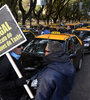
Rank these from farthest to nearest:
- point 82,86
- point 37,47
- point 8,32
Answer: point 37,47 → point 82,86 → point 8,32

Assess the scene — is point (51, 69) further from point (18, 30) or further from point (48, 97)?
point (18, 30)

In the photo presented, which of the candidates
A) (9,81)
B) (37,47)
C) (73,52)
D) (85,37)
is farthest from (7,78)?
(85,37)

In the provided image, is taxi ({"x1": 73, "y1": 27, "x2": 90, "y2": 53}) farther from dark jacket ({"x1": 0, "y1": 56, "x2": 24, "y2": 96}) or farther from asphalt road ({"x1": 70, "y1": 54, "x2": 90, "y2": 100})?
dark jacket ({"x1": 0, "y1": 56, "x2": 24, "y2": 96})

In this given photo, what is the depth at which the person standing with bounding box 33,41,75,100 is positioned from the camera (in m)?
1.90

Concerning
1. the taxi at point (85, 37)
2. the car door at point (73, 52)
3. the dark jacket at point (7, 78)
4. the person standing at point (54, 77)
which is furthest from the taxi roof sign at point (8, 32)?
the taxi at point (85, 37)

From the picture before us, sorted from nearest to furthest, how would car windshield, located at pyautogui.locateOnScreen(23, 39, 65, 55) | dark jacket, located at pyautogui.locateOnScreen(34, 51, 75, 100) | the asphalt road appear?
dark jacket, located at pyautogui.locateOnScreen(34, 51, 75, 100) < the asphalt road < car windshield, located at pyautogui.locateOnScreen(23, 39, 65, 55)

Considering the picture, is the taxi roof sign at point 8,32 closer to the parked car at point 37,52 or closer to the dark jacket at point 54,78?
the dark jacket at point 54,78

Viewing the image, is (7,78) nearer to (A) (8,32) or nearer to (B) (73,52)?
(A) (8,32)

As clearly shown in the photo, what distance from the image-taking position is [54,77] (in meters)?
1.90

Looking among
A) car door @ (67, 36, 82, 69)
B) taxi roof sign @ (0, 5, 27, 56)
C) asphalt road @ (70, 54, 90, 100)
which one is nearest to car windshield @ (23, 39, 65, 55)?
car door @ (67, 36, 82, 69)

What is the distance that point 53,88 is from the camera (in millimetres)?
1930

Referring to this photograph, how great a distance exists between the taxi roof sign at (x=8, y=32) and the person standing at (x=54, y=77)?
0.48 m

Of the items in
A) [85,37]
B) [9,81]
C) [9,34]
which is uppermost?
[9,34]

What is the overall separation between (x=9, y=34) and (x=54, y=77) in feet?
2.95
